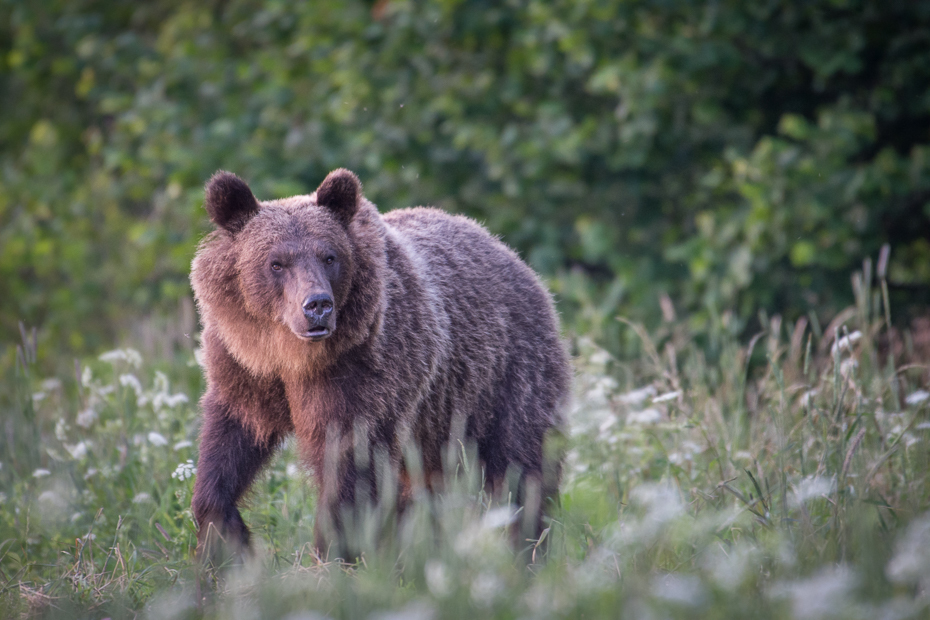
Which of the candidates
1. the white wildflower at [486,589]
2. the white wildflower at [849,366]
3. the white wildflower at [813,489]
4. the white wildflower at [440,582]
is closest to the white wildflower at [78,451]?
the white wildflower at [440,582]

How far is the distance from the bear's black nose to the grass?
2.37ft

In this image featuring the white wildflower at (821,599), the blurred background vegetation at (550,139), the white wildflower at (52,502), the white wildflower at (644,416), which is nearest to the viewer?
the white wildflower at (821,599)

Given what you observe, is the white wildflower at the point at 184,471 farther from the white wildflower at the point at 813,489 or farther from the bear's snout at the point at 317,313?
the white wildflower at the point at 813,489

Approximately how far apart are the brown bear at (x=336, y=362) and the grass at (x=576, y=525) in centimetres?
22

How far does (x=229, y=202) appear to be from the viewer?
11.4 ft

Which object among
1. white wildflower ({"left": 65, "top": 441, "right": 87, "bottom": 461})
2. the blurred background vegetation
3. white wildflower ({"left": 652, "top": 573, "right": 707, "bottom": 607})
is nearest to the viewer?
white wildflower ({"left": 652, "top": 573, "right": 707, "bottom": 607})

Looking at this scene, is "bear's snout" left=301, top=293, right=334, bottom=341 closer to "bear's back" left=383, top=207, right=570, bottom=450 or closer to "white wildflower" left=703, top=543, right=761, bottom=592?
"bear's back" left=383, top=207, right=570, bottom=450

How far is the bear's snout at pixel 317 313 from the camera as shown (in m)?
3.19

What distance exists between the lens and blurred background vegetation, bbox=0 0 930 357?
636cm

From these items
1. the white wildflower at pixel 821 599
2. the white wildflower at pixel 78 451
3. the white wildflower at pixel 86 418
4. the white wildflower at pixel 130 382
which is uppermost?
the white wildflower at pixel 821 599

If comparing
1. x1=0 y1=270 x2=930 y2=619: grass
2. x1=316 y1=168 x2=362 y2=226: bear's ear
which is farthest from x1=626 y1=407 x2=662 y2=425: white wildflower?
x1=316 y1=168 x2=362 y2=226: bear's ear

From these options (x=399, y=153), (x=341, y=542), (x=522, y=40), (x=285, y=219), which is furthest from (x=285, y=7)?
(x=341, y=542)

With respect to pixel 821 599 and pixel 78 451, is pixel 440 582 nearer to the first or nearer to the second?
pixel 821 599

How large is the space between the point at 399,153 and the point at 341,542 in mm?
4906
